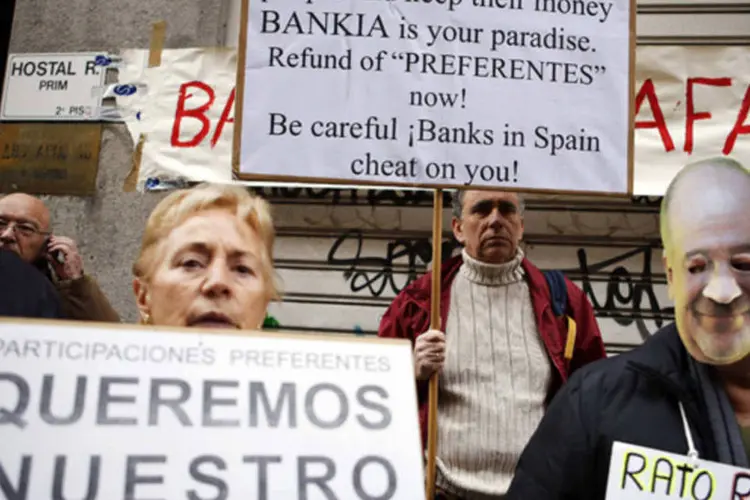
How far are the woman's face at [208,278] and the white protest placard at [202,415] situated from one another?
39 cm

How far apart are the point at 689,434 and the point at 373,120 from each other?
124 cm

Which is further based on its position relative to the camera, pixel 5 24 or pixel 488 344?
pixel 5 24

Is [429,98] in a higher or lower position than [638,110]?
lower

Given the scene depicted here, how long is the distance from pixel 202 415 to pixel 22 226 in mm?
1443

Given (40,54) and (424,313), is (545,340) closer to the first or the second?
(424,313)

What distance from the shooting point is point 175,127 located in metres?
5.33

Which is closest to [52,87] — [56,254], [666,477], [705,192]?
[56,254]

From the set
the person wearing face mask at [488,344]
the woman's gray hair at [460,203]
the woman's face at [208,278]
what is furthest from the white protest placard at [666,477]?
the woman's gray hair at [460,203]

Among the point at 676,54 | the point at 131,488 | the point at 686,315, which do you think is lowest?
the point at 131,488

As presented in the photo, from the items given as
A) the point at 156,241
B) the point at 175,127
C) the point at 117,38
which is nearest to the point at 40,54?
the point at 117,38

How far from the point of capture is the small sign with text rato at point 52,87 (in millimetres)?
5531

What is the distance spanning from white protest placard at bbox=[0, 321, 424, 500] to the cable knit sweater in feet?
3.43

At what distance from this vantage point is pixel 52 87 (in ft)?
18.3

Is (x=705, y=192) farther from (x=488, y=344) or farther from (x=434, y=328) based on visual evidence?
(x=488, y=344)
